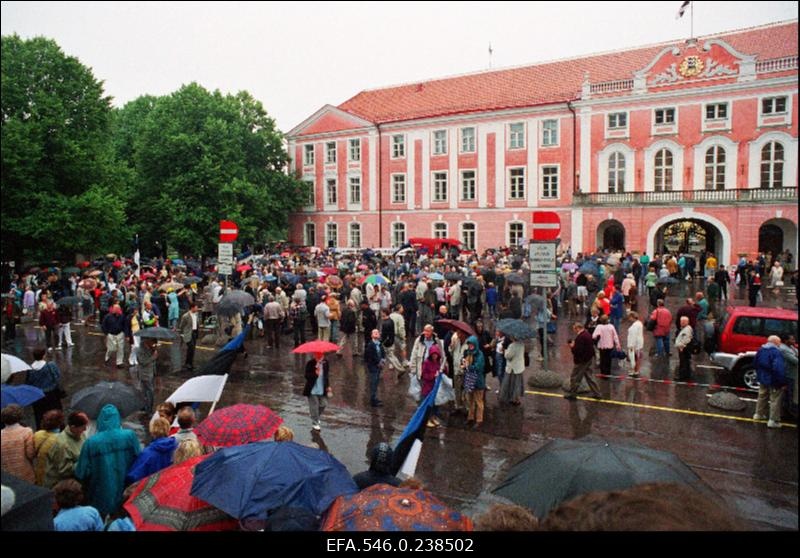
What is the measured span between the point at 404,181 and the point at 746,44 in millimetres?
24198

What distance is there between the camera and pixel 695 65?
119 feet

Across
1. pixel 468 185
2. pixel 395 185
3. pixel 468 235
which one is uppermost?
pixel 395 185

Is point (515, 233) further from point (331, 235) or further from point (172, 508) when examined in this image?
point (172, 508)

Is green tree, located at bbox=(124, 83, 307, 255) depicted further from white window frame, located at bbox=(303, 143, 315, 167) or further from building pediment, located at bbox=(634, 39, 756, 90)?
building pediment, located at bbox=(634, 39, 756, 90)

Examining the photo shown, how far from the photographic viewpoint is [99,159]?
521 centimetres

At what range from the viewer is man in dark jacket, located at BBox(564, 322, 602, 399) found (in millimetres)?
12359

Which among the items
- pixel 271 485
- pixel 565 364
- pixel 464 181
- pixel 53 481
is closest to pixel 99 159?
pixel 271 485

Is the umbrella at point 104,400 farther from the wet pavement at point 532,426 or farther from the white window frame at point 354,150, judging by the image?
the white window frame at point 354,150

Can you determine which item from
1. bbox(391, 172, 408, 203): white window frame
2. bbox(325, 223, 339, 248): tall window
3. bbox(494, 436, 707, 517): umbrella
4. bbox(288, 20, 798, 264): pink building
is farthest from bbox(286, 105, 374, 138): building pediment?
bbox(494, 436, 707, 517): umbrella

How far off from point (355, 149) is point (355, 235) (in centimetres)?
689

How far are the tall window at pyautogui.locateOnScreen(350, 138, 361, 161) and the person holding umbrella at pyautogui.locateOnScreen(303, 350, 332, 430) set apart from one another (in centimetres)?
4071

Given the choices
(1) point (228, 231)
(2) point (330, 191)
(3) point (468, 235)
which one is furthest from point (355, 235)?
(1) point (228, 231)

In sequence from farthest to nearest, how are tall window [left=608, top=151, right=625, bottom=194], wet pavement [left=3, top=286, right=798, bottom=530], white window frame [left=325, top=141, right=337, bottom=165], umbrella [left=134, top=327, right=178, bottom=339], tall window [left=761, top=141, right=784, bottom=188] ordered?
1. white window frame [left=325, top=141, right=337, bottom=165]
2. tall window [left=608, top=151, right=625, bottom=194]
3. tall window [left=761, top=141, right=784, bottom=188]
4. umbrella [left=134, top=327, right=178, bottom=339]
5. wet pavement [left=3, top=286, right=798, bottom=530]

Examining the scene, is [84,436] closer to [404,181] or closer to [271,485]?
[271,485]
